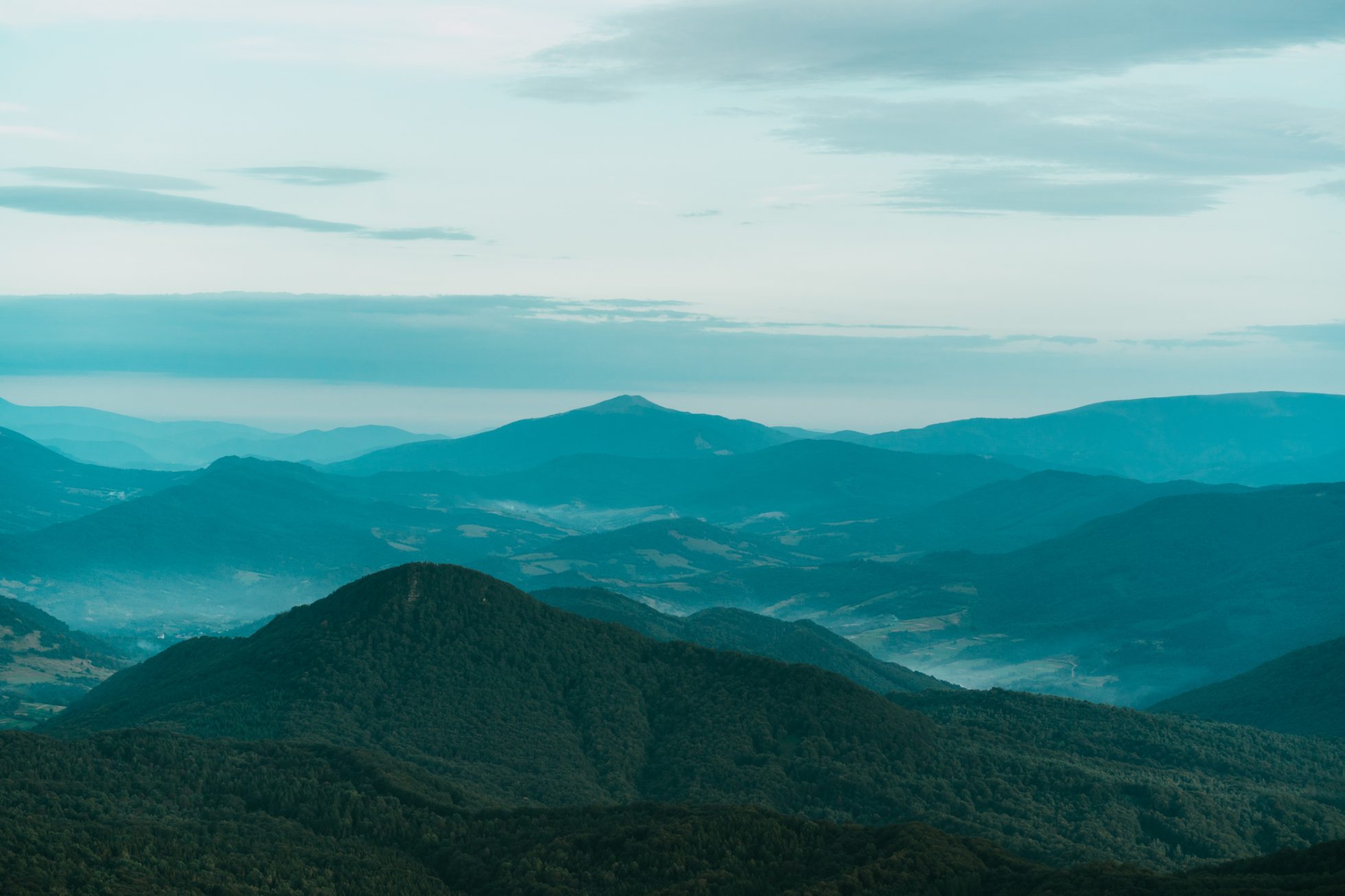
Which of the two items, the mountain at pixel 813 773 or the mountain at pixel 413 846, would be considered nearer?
the mountain at pixel 413 846

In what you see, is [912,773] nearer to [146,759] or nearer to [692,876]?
[692,876]

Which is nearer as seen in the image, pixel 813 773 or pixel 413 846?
pixel 413 846

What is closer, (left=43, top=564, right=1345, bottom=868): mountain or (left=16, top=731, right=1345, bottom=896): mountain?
(left=16, top=731, right=1345, bottom=896): mountain

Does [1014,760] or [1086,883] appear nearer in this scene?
[1086,883]

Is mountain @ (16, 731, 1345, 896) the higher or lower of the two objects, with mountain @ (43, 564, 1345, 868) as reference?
higher

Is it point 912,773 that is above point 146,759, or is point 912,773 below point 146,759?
below

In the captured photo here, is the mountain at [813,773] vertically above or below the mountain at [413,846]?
below

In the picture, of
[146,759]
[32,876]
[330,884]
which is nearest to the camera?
[32,876]

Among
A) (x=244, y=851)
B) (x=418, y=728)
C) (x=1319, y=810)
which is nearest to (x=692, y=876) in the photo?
(x=244, y=851)
